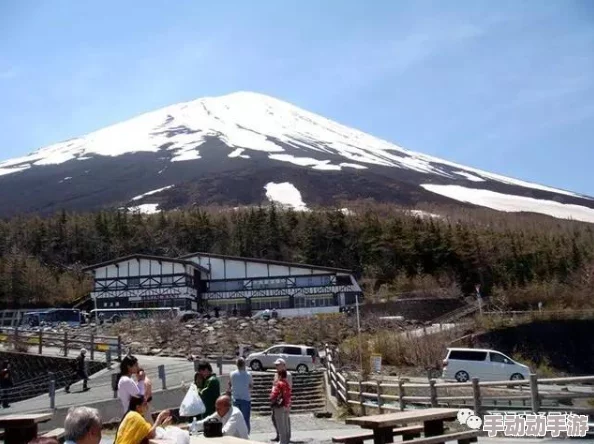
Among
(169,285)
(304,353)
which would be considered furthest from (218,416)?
(169,285)

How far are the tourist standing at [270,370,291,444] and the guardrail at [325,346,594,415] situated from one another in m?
3.23

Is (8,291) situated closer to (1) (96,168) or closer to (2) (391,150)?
(1) (96,168)

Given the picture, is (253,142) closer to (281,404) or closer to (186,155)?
(186,155)

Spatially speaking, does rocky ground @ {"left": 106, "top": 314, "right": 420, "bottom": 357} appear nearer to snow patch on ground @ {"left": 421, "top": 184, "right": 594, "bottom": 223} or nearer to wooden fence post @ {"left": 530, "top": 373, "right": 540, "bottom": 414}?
wooden fence post @ {"left": 530, "top": 373, "right": 540, "bottom": 414}

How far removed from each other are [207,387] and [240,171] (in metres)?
110

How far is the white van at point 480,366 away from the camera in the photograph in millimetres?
25547

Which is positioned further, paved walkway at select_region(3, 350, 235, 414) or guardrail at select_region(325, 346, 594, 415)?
paved walkway at select_region(3, 350, 235, 414)

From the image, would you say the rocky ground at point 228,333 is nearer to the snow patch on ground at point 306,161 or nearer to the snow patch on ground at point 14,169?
the snow patch on ground at point 306,161

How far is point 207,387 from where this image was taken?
834cm

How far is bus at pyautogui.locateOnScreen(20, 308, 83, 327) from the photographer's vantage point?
4259cm

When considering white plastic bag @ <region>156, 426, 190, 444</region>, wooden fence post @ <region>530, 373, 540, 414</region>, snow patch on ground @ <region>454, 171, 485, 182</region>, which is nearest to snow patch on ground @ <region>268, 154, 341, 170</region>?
snow patch on ground @ <region>454, 171, 485, 182</region>

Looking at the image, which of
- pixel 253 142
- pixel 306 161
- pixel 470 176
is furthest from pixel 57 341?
pixel 470 176

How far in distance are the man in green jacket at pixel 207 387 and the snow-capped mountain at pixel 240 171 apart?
85.1 metres

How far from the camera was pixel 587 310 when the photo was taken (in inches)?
1687
